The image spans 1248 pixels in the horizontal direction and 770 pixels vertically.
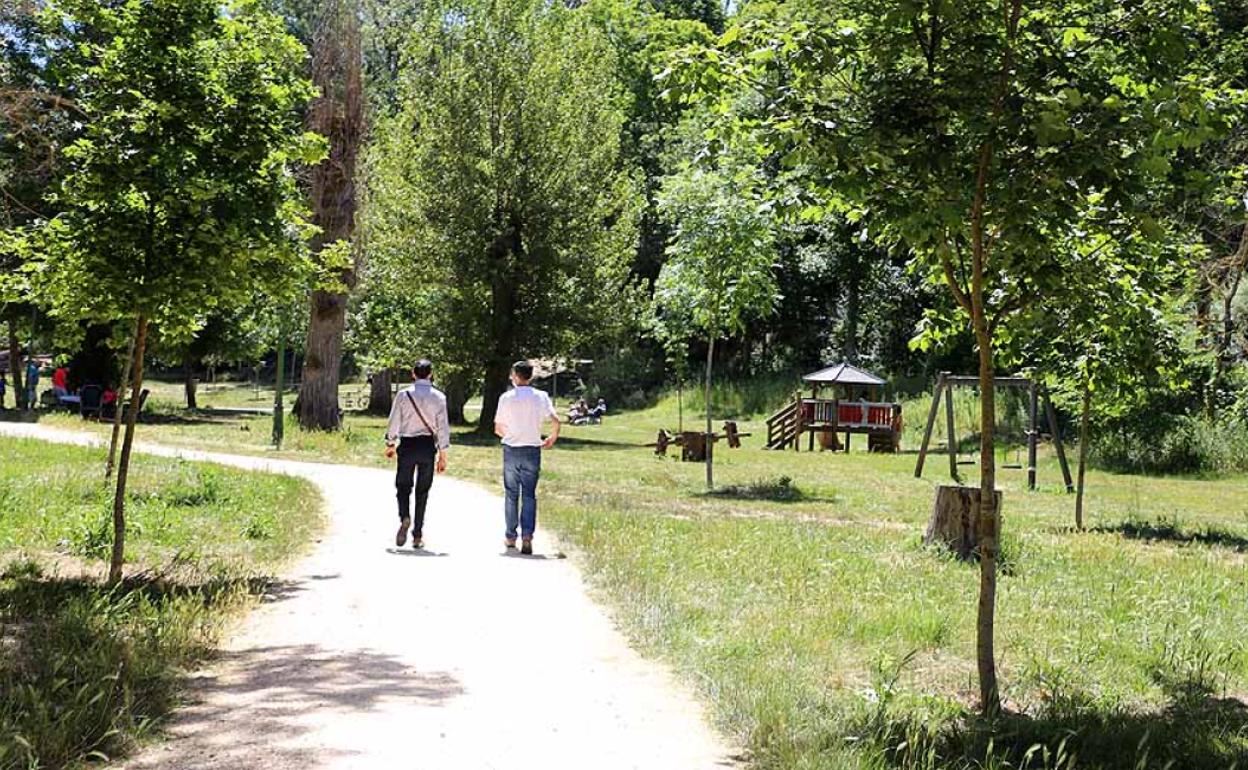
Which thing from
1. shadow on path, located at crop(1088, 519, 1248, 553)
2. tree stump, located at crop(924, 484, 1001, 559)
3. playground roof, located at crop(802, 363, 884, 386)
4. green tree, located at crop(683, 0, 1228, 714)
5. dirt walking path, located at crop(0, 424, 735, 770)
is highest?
green tree, located at crop(683, 0, 1228, 714)

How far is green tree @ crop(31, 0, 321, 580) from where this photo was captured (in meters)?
8.85

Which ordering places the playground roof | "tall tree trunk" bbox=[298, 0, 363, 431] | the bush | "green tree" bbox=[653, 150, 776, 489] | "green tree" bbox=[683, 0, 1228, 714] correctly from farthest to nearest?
the playground roof, the bush, "tall tree trunk" bbox=[298, 0, 363, 431], "green tree" bbox=[653, 150, 776, 489], "green tree" bbox=[683, 0, 1228, 714]

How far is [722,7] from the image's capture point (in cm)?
7112

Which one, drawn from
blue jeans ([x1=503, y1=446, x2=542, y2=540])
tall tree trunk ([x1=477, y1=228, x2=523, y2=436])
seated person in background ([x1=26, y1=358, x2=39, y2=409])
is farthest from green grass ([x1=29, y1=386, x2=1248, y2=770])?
seated person in background ([x1=26, y1=358, x2=39, y2=409])

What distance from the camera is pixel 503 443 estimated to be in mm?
11711

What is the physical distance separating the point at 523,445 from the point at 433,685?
525 cm

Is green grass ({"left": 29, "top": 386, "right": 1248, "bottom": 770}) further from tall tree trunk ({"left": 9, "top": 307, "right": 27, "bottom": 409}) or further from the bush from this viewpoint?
tall tree trunk ({"left": 9, "top": 307, "right": 27, "bottom": 409})

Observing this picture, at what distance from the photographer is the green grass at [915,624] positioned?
6.25 meters

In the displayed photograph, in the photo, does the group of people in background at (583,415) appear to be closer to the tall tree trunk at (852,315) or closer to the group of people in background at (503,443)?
the tall tree trunk at (852,315)

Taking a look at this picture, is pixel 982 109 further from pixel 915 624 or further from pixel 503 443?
pixel 503 443

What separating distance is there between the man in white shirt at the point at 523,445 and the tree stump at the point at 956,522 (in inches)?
166

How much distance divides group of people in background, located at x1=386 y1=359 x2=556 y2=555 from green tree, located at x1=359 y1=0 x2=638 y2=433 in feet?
68.7


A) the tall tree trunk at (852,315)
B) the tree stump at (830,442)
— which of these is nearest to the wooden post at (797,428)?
the tree stump at (830,442)

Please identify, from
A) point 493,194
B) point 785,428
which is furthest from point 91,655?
point 785,428
